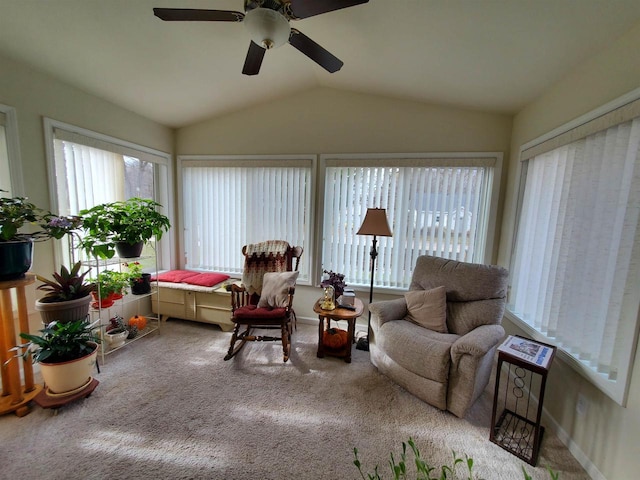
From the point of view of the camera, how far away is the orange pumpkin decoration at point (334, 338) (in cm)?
255

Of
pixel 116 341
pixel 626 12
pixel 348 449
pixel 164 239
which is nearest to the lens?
pixel 626 12

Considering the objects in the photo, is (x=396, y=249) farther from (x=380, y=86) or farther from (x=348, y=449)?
(x=348, y=449)

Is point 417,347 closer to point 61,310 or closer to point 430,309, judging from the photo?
point 430,309

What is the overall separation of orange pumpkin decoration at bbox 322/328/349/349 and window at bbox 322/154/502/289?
2.45 feet

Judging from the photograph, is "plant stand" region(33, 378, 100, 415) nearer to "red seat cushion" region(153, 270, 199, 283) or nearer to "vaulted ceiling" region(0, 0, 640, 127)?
"red seat cushion" region(153, 270, 199, 283)

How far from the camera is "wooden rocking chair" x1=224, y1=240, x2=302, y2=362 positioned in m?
2.42

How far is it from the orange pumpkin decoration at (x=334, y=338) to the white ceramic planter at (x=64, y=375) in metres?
1.90

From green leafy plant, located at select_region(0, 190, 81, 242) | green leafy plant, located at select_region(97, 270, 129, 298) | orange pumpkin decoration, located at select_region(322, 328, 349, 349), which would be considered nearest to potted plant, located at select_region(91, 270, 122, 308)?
green leafy plant, located at select_region(97, 270, 129, 298)

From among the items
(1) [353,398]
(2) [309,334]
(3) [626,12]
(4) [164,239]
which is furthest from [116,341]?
(3) [626,12]

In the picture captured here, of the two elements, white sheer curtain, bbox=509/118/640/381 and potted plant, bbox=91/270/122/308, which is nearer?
white sheer curtain, bbox=509/118/640/381

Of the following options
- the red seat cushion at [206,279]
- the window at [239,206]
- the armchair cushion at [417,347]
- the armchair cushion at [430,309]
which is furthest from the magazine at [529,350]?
the red seat cushion at [206,279]

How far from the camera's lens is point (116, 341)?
8.32ft

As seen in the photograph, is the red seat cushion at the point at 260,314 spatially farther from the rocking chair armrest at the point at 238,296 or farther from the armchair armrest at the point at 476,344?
the armchair armrest at the point at 476,344

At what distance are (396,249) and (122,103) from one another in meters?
3.38
